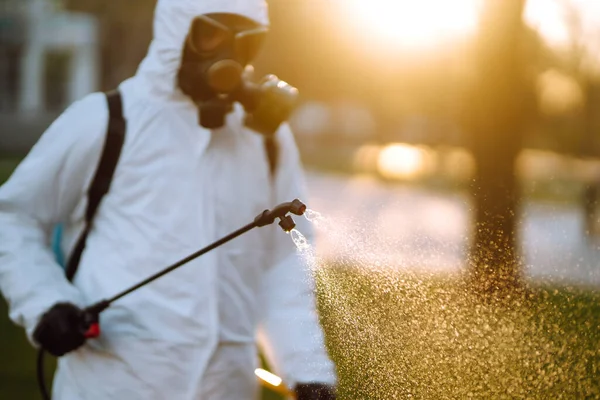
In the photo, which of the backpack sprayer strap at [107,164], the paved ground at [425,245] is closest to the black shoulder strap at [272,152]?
the paved ground at [425,245]

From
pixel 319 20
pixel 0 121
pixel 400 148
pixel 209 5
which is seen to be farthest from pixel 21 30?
pixel 209 5

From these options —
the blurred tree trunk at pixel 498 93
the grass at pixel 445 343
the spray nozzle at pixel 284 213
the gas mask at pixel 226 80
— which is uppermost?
the spray nozzle at pixel 284 213

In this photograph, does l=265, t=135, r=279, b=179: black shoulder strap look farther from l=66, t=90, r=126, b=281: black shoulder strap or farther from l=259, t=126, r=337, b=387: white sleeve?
l=66, t=90, r=126, b=281: black shoulder strap

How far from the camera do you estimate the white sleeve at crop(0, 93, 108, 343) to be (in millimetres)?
2500

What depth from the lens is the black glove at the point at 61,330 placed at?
2.37 metres

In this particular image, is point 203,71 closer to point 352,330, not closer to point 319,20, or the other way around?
point 352,330

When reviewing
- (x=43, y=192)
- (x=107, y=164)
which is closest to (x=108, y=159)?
(x=107, y=164)

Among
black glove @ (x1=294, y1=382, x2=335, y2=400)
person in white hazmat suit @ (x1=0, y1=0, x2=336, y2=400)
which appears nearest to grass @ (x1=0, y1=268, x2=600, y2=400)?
black glove @ (x1=294, y1=382, x2=335, y2=400)

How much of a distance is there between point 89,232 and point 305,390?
66 cm

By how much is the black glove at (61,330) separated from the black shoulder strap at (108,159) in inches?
9.7

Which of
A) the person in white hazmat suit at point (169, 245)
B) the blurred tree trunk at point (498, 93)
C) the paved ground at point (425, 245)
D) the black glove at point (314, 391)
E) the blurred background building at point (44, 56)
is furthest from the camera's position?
the blurred background building at point (44, 56)

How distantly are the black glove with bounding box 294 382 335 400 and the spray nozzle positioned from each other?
73 cm

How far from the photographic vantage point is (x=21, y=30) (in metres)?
35.5

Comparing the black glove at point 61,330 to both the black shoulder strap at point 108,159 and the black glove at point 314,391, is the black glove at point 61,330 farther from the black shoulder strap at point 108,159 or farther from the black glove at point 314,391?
the black glove at point 314,391
